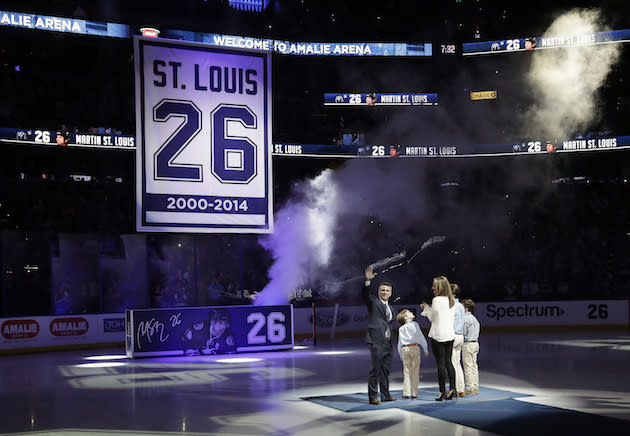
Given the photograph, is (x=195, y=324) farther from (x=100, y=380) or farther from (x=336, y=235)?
(x=336, y=235)

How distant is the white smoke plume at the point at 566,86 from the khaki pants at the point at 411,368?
20336mm

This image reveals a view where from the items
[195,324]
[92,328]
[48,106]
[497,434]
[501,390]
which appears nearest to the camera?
[497,434]

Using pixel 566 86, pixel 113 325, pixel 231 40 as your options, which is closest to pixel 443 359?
pixel 113 325

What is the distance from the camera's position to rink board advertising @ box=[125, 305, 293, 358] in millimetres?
18562

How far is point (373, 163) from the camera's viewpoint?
29.8m

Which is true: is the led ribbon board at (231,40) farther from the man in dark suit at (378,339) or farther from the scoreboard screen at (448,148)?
the man in dark suit at (378,339)

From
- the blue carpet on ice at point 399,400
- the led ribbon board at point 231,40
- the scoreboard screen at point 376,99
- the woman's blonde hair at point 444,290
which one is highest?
the led ribbon board at point 231,40

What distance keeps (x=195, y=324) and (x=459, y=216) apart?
14740 millimetres

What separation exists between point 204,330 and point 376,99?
13.0 metres

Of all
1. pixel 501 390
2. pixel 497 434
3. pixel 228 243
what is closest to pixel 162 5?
pixel 228 243

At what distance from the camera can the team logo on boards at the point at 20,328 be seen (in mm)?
20812

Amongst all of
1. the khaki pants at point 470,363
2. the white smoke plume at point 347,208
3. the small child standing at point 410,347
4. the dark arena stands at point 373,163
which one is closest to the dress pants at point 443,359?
the small child standing at point 410,347

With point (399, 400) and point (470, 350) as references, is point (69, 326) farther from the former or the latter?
point (470, 350)

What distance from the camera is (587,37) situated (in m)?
27.1
